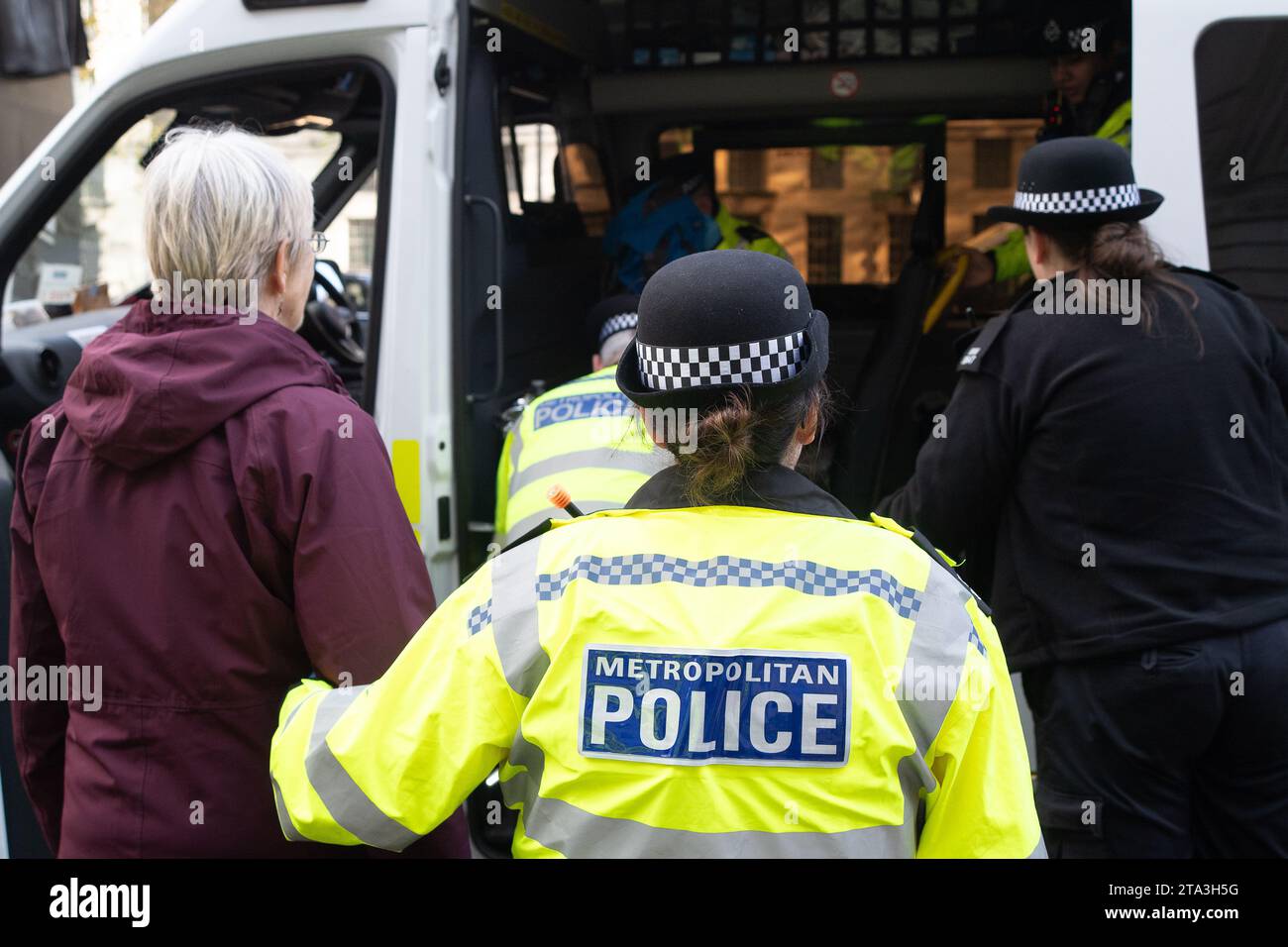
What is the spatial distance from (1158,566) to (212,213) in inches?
64.7

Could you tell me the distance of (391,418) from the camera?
2662 millimetres

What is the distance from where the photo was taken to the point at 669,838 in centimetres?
124

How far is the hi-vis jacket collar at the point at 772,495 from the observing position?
1.36 metres

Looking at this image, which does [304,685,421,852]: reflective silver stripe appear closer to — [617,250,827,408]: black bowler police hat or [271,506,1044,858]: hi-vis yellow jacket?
[271,506,1044,858]: hi-vis yellow jacket

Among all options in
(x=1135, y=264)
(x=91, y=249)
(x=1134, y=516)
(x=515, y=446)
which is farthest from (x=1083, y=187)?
(x=91, y=249)

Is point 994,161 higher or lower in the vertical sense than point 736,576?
higher

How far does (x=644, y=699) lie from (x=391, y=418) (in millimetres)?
1553

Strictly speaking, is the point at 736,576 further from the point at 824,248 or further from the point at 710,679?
the point at 824,248

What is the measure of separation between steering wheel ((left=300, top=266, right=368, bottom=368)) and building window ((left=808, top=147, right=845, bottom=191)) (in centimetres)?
185

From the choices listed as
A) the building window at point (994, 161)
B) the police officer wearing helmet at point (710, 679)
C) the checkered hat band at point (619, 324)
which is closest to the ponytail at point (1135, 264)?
the police officer wearing helmet at point (710, 679)

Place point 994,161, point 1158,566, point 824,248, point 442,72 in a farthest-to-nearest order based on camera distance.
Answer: point 824,248, point 994,161, point 442,72, point 1158,566

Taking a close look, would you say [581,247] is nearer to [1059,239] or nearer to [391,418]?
[391,418]

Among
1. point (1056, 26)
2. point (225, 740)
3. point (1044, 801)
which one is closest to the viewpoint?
point (225, 740)
